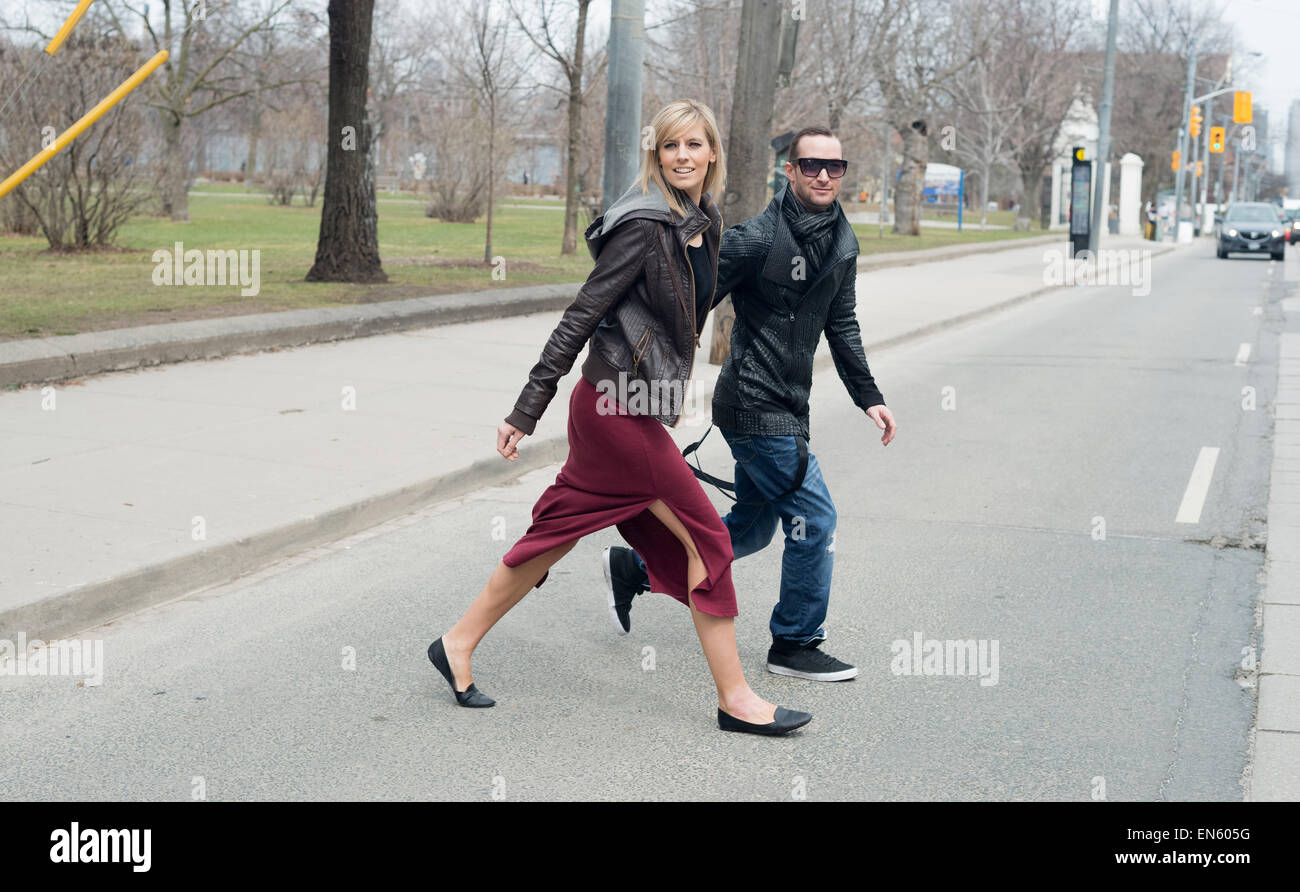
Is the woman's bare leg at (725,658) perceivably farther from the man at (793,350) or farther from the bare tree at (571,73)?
the bare tree at (571,73)

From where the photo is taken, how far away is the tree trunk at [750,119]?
1243 cm

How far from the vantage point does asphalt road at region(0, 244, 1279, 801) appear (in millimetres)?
3938

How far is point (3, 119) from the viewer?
1859 centimetres

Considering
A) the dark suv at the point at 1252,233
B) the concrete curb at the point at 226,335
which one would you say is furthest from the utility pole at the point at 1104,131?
the concrete curb at the point at 226,335

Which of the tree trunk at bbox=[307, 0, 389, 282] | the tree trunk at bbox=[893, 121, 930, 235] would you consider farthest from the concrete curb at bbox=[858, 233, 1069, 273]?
the tree trunk at bbox=[307, 0, 389, 282]

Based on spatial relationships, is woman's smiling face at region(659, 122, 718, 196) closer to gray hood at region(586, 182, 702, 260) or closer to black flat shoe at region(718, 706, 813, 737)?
gray hood at region(586, 182, 702, 260)

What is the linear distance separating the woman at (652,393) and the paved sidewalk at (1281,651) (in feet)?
4.47

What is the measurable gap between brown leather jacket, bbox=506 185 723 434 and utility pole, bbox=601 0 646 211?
26.2 feet

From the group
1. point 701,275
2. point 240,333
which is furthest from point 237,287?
point 701,275

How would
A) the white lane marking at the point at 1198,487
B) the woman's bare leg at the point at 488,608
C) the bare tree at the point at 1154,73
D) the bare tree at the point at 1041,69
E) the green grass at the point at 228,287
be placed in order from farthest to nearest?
the bare tree at the point at 1154,73 < the bare tree at the point at 1041,69 < the green grass at the point at 228,287 < the white lane marking at the point at 1198,487 < the woman's bare leg at the point at 488,608

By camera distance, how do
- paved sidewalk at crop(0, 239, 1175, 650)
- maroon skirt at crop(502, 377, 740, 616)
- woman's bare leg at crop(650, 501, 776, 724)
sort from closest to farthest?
maroon skirt at crop(502, 377, 740, 616) → woman's bare leg at crop(650, 501, 776, 724) → paved sidewalk at crop(0, 239, 1175, 650)

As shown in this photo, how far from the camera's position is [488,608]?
4477 mm

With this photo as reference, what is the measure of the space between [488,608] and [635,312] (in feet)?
3.67

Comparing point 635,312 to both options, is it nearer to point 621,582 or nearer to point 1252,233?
point 621,582
